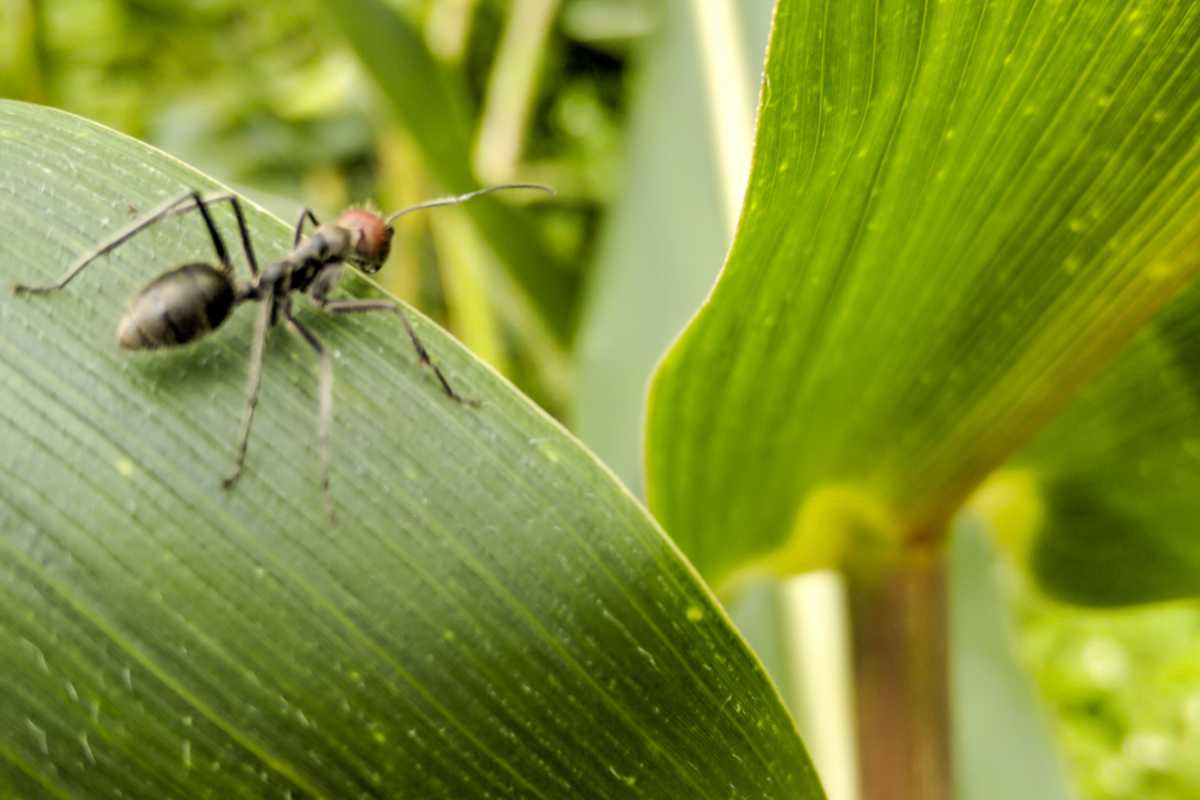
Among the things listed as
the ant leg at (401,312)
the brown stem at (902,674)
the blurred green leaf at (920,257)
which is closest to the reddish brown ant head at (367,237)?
the ant leg at (401,312)

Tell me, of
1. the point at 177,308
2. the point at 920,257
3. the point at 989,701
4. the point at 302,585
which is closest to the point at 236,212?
the point at 177,308

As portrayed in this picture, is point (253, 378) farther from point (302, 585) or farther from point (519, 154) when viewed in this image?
point (519, 154)

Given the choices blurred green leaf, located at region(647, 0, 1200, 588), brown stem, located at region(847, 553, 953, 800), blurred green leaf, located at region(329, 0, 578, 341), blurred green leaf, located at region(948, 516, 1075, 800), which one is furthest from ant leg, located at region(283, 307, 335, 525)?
blurred green leaf, located at region(948, 516, 1075, 800)

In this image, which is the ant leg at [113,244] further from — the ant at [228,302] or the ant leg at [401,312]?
the ant leg at [401,312]

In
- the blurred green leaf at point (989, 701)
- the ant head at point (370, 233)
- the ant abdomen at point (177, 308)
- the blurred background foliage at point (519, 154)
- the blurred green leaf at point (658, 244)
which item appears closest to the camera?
the ant abdomen at point (177, 308)

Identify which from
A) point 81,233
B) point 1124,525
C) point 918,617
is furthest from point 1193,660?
point 81,233

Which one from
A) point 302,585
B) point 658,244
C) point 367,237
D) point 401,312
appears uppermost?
point 658,244
